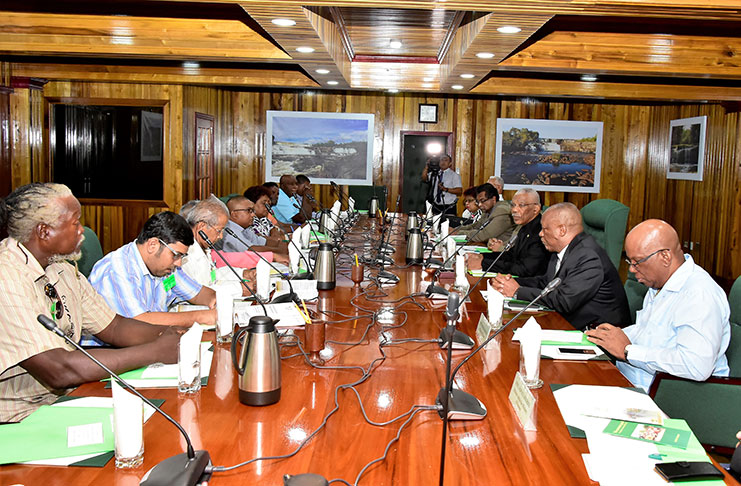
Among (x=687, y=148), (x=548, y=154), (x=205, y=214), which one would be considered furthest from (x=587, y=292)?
(x=548, y=154)

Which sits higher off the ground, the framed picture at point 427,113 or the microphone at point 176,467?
the framed picture at point 427,113

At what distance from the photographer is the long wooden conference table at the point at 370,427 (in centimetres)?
134

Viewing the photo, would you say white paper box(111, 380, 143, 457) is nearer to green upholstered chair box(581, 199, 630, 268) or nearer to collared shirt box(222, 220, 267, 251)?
collared shirt box(222, 220, 267, 251)

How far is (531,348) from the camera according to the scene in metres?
1.84

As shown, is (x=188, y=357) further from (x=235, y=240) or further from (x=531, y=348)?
(x=235, y=240)

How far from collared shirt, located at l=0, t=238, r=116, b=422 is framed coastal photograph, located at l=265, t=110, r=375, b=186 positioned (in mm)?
7568

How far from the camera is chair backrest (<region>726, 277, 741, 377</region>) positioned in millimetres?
2299

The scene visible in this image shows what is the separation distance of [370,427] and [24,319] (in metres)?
1.00

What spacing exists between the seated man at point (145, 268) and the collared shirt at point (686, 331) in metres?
1.65

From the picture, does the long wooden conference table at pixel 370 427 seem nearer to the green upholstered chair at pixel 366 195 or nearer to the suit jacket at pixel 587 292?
the suit jacket at pixel 587 292

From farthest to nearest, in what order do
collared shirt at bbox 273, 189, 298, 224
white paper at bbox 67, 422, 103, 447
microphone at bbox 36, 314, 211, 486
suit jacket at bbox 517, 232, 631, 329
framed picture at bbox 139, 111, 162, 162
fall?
1. framed picture at bbox 139, 111, 162, 162
2. collared shirt at bbox 273, 189, 298, 224
3. suit jacket at bbox 517, 232, 631, 329
4. white paper at bbox 67, 422, 103, 447
5. microphone at bbox 36, 314, 211, 486

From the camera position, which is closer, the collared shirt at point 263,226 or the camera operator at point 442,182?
the collared shirt at point 263,226

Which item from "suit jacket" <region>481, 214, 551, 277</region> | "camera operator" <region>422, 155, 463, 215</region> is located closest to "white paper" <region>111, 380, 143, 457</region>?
"suit jacket" <region>481, 214, 551, 277</region>

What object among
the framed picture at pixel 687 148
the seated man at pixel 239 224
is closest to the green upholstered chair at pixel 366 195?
the framed picture at pixel 687 148
